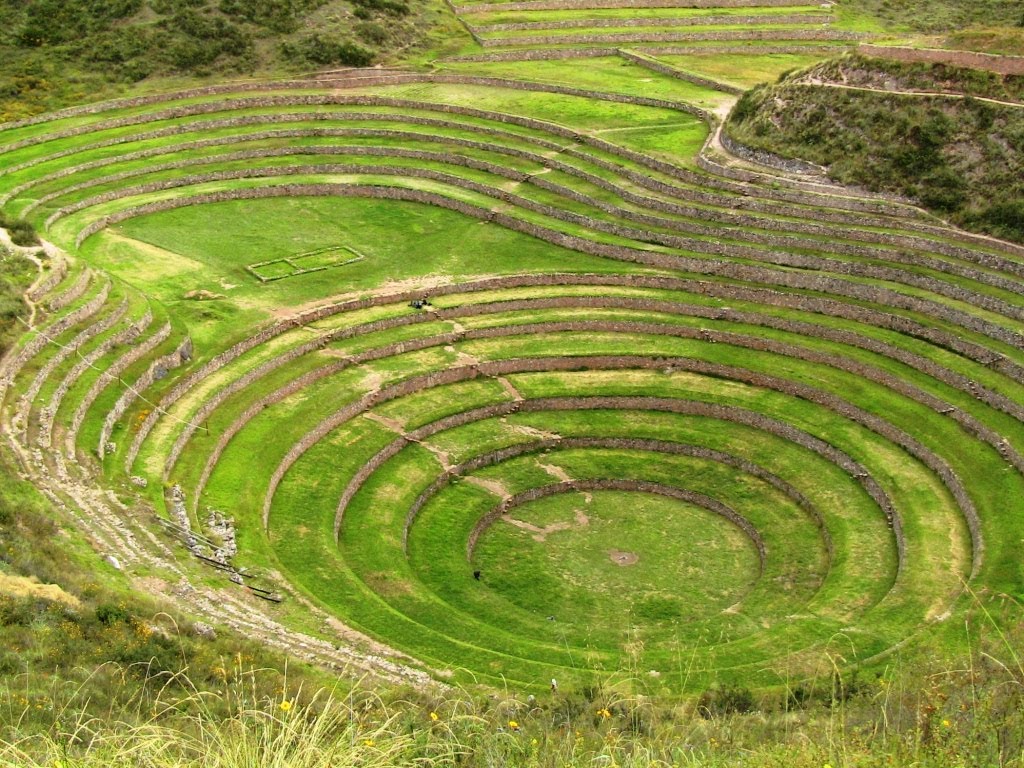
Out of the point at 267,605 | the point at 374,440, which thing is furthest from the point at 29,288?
the point at 267,605

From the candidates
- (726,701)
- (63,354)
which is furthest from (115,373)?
(726,701)

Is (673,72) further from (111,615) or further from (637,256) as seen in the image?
(111,615)

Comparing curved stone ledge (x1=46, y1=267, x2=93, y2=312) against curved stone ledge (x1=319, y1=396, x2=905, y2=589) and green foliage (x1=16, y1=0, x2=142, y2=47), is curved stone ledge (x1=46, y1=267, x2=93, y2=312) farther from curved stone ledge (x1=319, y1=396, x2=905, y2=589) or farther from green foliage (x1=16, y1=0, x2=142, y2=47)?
green foliage (x1=16, y1=0, x2=142, y2=47)

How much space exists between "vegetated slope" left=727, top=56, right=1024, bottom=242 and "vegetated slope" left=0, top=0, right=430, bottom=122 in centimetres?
3757

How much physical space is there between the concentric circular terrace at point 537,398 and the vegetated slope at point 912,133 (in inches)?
79.5

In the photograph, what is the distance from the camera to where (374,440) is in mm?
42281

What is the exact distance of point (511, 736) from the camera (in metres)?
15.1

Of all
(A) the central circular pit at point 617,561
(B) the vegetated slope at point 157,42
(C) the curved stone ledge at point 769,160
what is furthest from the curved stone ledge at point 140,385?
(B) the vegetated slope at point 157,42

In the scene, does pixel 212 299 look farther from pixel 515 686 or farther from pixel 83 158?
pixel 515 686

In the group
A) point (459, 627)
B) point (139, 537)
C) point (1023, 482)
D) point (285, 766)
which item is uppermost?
point (285, 766)

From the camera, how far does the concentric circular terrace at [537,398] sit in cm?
3331

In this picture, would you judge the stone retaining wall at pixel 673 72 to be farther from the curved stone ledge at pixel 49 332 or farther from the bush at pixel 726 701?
the bush at pixel 726 701

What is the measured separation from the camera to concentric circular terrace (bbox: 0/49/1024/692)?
33.3 m

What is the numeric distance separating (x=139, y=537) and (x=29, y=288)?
1811 cm
